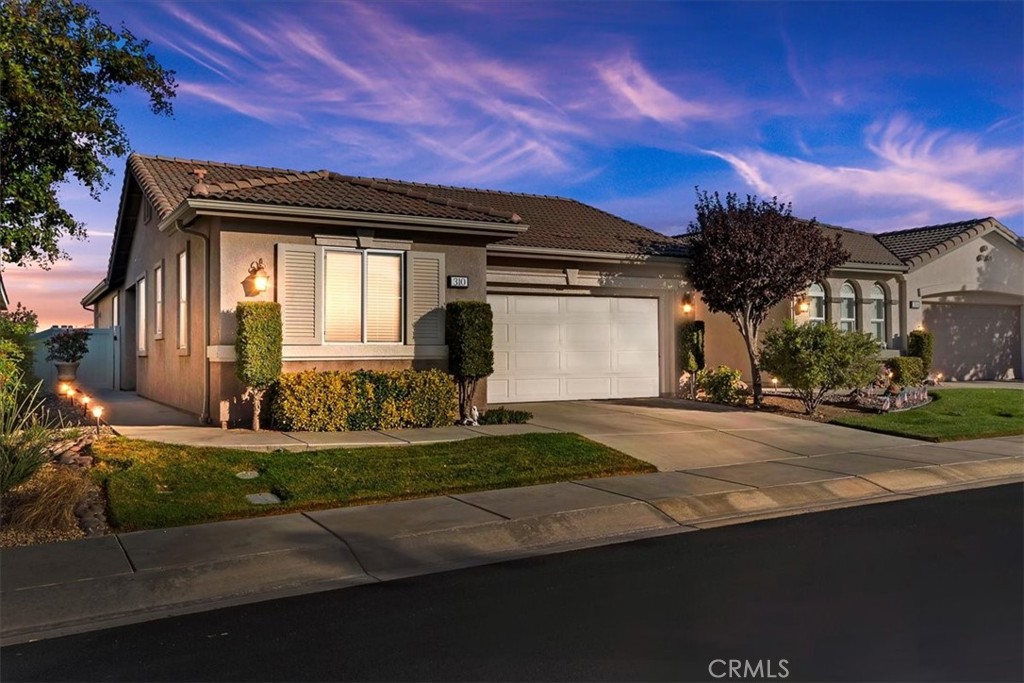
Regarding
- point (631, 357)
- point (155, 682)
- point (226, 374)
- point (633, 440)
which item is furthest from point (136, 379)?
point (155, 682)

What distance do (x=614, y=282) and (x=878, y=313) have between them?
948 centimetres

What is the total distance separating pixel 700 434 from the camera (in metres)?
12.8

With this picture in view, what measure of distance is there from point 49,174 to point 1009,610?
12.1m

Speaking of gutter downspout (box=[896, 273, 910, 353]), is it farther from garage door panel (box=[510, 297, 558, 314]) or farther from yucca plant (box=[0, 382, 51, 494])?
yucca plant (box=[0, 382, 51, 494])

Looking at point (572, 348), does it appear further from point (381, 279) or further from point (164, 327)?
point (164, 327)

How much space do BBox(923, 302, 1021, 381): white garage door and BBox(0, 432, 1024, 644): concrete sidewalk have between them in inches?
596

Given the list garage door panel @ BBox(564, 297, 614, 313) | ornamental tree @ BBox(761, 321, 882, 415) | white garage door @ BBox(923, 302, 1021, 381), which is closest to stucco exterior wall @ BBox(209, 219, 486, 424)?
garage door panel @ BBox(564, 297, 614, 313)

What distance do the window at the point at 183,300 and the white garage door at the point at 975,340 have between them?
2039 centimetres

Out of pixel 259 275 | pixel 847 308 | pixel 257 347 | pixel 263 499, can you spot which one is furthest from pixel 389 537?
pixel 847 308

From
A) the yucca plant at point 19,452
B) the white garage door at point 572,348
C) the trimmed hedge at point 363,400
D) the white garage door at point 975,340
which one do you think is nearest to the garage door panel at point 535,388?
the white garage door at point 572,348

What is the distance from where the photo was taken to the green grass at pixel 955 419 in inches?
530

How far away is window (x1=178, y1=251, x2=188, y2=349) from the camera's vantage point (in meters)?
14.2

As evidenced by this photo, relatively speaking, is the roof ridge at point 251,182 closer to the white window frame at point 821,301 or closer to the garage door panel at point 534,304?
the garage door panel at point 534,304
